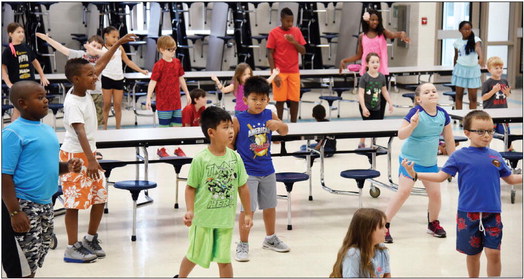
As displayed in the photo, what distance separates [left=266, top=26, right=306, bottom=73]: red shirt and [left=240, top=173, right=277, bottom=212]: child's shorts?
4.48m

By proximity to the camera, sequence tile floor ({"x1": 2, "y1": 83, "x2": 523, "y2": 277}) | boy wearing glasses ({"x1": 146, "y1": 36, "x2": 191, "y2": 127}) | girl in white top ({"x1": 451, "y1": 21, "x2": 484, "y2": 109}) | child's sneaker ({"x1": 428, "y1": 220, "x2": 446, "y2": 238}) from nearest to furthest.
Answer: tile floor ({"x1": 2, "y1": 83, "x2": 523, "y2": 277}) → child's sneaker ({"x1": 428, "y1": 220, "x2": 446, "y2": 238}) → boy wearing glasses ({"x1": 146, "y1": 36, "x2": 191, "y2": 127}) → girl in white top ({"x1": 451, "y1": 21, "x2": 484, "y2": 109})

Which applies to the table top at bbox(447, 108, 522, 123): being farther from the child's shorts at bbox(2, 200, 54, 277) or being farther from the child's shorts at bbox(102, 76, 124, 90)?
the child's shorts at bbox(102, 76, 124, 90)

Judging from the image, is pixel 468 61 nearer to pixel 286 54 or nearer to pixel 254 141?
pixel 286 54

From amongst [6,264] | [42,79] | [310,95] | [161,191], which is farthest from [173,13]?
[6,264]

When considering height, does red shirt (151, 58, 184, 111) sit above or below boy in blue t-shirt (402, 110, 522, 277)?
above

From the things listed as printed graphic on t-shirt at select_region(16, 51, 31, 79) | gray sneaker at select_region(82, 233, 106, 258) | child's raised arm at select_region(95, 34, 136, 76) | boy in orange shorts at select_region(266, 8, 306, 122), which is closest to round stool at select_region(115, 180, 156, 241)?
gray sneaker at select_region(82, 233, 106, 258)

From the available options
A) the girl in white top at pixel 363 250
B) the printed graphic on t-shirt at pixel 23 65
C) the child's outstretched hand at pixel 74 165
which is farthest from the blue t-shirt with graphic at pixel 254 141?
the printed graphic on t-shirt at pixel 23 65

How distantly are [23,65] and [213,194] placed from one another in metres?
5.78

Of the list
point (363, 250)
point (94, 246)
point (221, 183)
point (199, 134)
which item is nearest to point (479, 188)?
point (363, 250)

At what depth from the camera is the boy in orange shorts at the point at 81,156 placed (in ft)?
16.7

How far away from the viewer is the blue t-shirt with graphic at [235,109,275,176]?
5.34 meters

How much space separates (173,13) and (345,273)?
1226cm

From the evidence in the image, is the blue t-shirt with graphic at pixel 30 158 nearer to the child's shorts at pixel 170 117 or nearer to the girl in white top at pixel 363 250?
the girl in white top at pixel 363 250

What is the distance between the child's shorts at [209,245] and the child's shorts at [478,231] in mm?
1307
